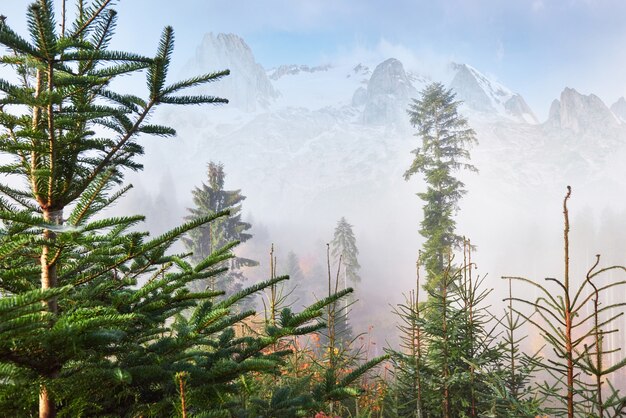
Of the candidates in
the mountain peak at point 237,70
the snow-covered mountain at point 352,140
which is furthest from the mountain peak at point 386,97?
the mountain peak at point 237,70

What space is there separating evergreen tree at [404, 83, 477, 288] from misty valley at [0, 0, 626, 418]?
16 centimetres

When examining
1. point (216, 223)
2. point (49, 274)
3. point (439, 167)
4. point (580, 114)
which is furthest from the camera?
point (580, 114)

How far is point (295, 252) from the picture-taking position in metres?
85.9

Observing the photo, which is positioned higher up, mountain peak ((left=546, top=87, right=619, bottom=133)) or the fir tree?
mountain peak ((left=546, top=87, right=619, bottom=133))

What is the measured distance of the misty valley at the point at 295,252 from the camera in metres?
1.73

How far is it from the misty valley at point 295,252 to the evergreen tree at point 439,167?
161 millimetres

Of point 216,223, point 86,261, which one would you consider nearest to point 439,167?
point 216,223

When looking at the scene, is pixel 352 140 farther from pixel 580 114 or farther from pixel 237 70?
pixel 580 114

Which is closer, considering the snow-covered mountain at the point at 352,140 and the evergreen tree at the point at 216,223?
the evergreen tree at the point at 216,223

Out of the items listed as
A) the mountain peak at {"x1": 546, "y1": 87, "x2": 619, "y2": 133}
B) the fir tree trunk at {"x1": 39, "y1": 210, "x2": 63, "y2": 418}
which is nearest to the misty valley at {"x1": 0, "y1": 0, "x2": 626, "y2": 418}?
the fir tree trunk at {"x1": 39, "y1": 210, "x2": 63, "y2": 418}

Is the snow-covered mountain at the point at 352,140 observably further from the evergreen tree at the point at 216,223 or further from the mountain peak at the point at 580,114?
the evergreen tree at the point at 216,223

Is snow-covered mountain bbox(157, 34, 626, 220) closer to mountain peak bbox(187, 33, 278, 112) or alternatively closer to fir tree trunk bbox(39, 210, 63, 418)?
mountain peak bbox(187, 33, 278, 112)

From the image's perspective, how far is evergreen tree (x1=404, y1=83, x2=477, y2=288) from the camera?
1900cm

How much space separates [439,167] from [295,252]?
6764cm
